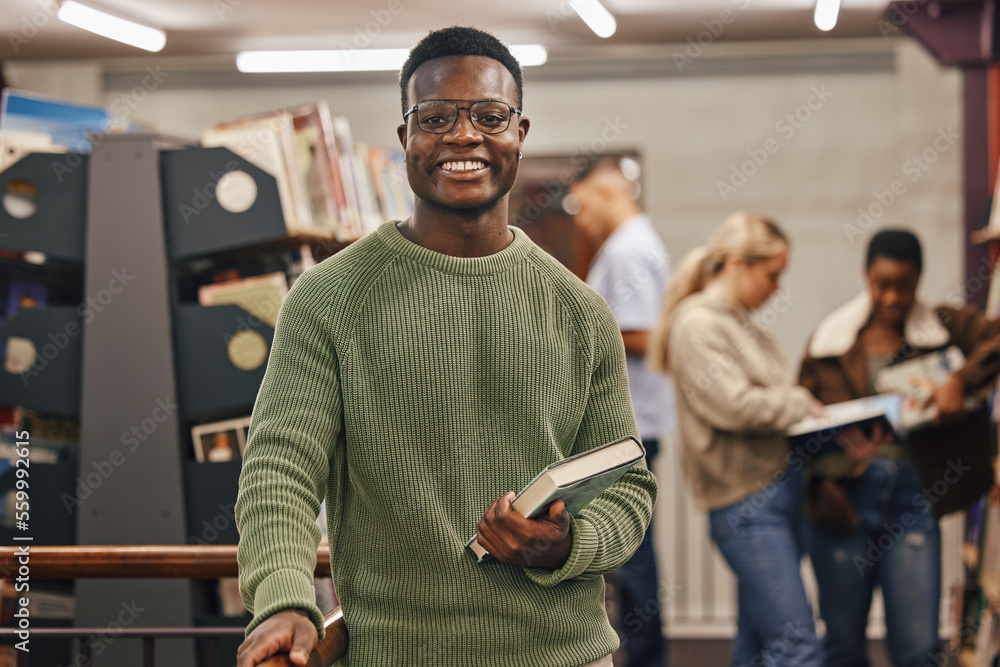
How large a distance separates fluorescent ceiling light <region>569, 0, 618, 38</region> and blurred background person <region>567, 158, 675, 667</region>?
90 centimetres

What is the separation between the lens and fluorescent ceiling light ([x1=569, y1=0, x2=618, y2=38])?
3.92m

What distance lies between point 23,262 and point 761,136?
3.50 metres

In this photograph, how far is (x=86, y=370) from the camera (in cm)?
198

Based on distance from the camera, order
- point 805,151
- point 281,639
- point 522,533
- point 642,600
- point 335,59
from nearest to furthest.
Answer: point 281,639, point 522,533, point 642,600, point 805,151, point 335,59

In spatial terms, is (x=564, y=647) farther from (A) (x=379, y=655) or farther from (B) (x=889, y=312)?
(B) (x=889, y=312)

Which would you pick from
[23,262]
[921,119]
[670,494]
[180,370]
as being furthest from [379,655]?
[921,119]

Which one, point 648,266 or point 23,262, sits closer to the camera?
point 23,262

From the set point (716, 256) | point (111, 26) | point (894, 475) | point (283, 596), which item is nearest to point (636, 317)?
point (716, 256)

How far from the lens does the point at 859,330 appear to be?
2721mm

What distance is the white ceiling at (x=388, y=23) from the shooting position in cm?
398

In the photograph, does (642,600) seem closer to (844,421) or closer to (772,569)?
(772,569)

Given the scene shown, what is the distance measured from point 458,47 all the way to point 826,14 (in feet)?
11.8

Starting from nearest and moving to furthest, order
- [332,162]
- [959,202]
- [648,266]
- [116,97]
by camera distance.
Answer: [332,162]
[648,266]
[959,202]
[116,97]

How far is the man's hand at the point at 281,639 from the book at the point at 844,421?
203cm
